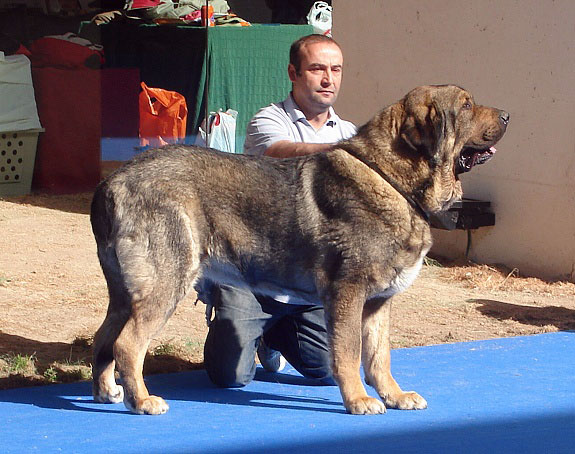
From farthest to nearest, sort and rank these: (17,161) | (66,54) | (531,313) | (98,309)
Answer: (66,54) → (17,161) → (531,313) → (98,309)

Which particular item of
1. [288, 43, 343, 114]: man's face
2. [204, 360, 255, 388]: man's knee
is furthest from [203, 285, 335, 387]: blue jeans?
[288, 43, 343, 114]: man's face

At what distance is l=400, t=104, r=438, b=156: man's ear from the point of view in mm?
4316

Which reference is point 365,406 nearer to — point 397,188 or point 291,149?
point 397,188

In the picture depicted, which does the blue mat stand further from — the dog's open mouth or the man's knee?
the dog's open mouth

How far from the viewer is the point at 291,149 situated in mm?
4965

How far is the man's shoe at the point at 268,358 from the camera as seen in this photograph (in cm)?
528

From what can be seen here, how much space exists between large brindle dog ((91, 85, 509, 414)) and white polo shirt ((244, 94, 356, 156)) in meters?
0.68

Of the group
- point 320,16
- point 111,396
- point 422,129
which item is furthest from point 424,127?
point 320,16

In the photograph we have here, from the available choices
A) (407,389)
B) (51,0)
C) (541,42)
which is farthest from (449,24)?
(51,0)

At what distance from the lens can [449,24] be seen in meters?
8.89

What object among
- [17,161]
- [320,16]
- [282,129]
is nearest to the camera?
[282,129]

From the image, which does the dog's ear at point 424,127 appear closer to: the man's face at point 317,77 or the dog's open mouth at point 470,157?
the dog's open mouth at point 470,157

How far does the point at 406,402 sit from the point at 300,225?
3.21 feet

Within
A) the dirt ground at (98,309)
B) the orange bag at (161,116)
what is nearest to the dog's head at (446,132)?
the dirt ground at (98,309)
